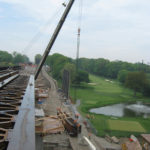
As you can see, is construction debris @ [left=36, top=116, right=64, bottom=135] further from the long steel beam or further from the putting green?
the long steel beam

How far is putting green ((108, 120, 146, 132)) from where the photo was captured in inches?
871

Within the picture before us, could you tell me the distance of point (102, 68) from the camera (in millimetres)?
109000

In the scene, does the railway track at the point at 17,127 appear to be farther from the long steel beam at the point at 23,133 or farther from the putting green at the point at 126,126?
the putting green at the point at 126,126

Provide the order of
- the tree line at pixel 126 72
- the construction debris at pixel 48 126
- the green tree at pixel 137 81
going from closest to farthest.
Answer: the construction debris at pixel 48 126 → the green tree at pixel 137 81 → the tree line at pixel 126 72

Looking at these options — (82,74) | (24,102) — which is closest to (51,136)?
(24,102)

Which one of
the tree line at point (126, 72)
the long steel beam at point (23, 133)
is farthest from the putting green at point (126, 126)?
the tree line at point (126, 72)

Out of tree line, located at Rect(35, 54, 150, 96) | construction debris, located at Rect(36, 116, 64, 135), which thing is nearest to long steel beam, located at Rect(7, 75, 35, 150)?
construction debris, located at Rect(36, 116, 64, 135)

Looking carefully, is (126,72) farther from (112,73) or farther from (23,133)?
(23,133)

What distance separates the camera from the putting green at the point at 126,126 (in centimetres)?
2212

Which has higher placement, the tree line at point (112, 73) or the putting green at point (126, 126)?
the tree line at point (112, 73)

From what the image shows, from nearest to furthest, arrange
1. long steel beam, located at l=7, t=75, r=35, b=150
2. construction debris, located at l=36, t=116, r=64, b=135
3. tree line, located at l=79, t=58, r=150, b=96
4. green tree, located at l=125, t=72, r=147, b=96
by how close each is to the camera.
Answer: long steel beam, located at l=7, t=75, r=35, b=150
construction debris, located at l=36, t=116, r=64, b=135
green tree, located at l=125, t=72, r=147, b=96
tree line, located at l=79, t=58, r=150, b=96

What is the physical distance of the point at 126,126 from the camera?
23.3 m

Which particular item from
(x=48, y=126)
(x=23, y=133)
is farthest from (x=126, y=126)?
(x=23, y=133)

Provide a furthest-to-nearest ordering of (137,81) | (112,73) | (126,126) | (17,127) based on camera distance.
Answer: (112,73) → (137,81) → (126,126) → (17,127)
